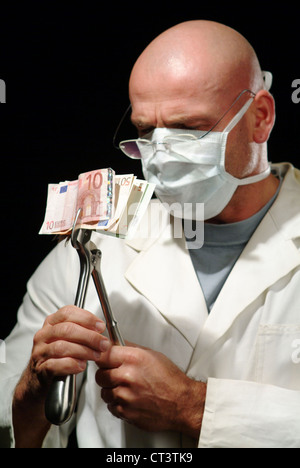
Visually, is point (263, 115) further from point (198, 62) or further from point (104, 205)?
point (104, 205)

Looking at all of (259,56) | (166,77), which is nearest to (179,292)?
(166,77)

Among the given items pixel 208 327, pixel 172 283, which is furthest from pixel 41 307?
pixel 208 327

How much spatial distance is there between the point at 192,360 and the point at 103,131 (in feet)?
2.84

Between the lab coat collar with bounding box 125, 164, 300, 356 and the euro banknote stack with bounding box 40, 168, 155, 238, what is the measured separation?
38 centimetres

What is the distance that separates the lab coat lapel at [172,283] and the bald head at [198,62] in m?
0.48

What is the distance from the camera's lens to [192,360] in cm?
174

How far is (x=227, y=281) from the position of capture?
1779mm

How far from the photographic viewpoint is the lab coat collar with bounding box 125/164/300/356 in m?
1.73

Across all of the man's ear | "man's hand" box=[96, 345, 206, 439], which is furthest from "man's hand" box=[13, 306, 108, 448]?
the man's ear

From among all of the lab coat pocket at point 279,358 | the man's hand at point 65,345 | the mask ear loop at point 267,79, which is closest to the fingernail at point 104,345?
the man's hand at point 65,345

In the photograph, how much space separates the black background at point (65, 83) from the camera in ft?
6.75

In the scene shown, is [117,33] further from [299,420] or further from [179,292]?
[299,420]

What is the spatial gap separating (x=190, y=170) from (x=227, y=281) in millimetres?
346

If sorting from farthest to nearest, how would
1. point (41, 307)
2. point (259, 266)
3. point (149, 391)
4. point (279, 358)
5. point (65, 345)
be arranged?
point (41, 307), point (259, 266), point (279, 358), point (149, 391), point (65, 345)
